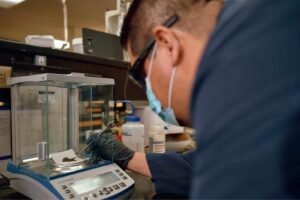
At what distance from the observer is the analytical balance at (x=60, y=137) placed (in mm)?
795

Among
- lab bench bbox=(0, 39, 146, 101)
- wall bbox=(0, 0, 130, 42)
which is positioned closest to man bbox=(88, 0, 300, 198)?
lab bench bbox=(0, 39, 146, 101)

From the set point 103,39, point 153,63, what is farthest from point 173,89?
point 103,39

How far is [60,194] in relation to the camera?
730 millimetres

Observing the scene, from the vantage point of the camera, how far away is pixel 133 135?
1307 millimetres

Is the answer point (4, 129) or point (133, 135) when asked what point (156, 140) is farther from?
point (4, 129)

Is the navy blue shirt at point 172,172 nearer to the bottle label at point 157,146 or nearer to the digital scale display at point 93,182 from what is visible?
the digital scale display at point 93,182

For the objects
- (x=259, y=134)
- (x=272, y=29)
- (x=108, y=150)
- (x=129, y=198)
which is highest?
(x=272, y=29)

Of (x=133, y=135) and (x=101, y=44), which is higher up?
(x=101, y=44)

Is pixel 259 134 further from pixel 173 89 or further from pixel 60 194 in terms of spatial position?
pixel 60 194

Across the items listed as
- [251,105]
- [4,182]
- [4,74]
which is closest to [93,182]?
[4,182]

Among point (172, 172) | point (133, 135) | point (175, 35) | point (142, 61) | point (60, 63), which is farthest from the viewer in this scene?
point (133, 135)

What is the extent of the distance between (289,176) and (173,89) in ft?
0.99

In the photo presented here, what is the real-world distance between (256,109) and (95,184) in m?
0.68

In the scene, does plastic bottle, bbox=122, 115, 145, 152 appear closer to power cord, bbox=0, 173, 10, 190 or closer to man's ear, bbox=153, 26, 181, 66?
power cord, bbox=0, 173, 10, 190
